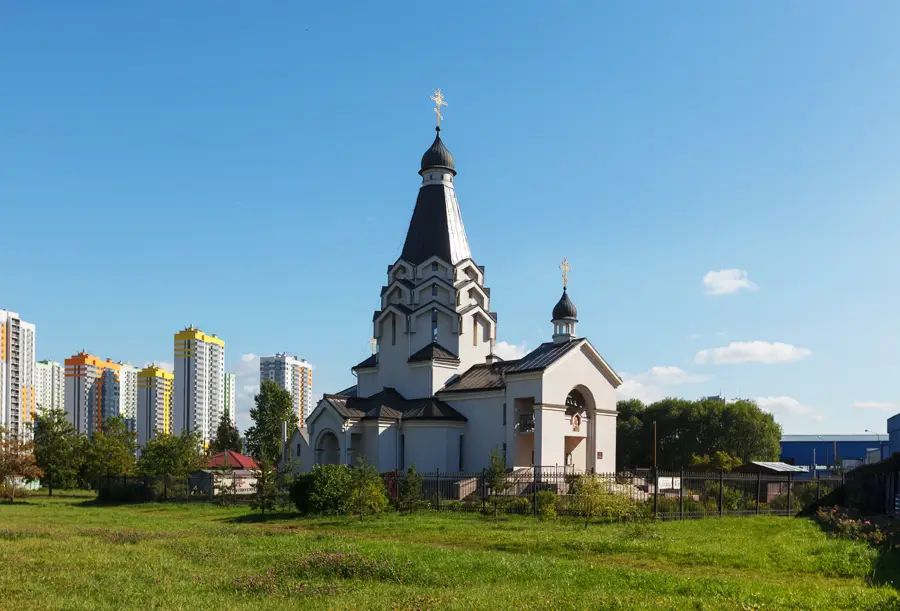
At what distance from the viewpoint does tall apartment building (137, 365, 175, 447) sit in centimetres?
12288

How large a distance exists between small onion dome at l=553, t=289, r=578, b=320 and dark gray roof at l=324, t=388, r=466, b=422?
22.2 ft

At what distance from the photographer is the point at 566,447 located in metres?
42.3

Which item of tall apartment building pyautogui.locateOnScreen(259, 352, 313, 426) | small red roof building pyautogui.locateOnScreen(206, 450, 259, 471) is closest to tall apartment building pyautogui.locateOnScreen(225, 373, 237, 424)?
tall apartment building pyautogui.locateOnScreen(259, 352, 313, 426)

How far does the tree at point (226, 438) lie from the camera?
70500mm

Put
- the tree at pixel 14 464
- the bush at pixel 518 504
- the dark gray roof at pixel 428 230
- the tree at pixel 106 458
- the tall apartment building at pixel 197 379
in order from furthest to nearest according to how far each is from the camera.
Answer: the tall apartment building at pixel 197 379 → the tree at pixel 106 458 → the dark gray roof at pixel 428 230 → the tree at pixel 14 464 → the bush at pixel 518 504

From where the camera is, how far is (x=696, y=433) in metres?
63.1

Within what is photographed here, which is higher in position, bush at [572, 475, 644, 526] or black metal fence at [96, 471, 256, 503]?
bush at [572, 475, 644, 526]

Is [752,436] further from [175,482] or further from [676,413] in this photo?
[175,482]

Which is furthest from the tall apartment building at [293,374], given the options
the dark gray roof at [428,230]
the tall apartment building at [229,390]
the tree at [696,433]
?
the dark gray roof at [428,230]

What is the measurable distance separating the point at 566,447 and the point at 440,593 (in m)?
29.6

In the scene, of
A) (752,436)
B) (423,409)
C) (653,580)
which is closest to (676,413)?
(752,436)

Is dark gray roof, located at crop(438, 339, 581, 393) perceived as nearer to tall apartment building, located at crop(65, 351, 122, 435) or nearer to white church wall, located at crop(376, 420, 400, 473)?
white church wall, located at crop(376, 420, 400, 473)

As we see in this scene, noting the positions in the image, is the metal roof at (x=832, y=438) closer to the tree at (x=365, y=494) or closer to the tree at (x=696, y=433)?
the tree at (x=696, y=433)

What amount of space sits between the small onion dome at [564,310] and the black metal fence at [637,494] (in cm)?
835
